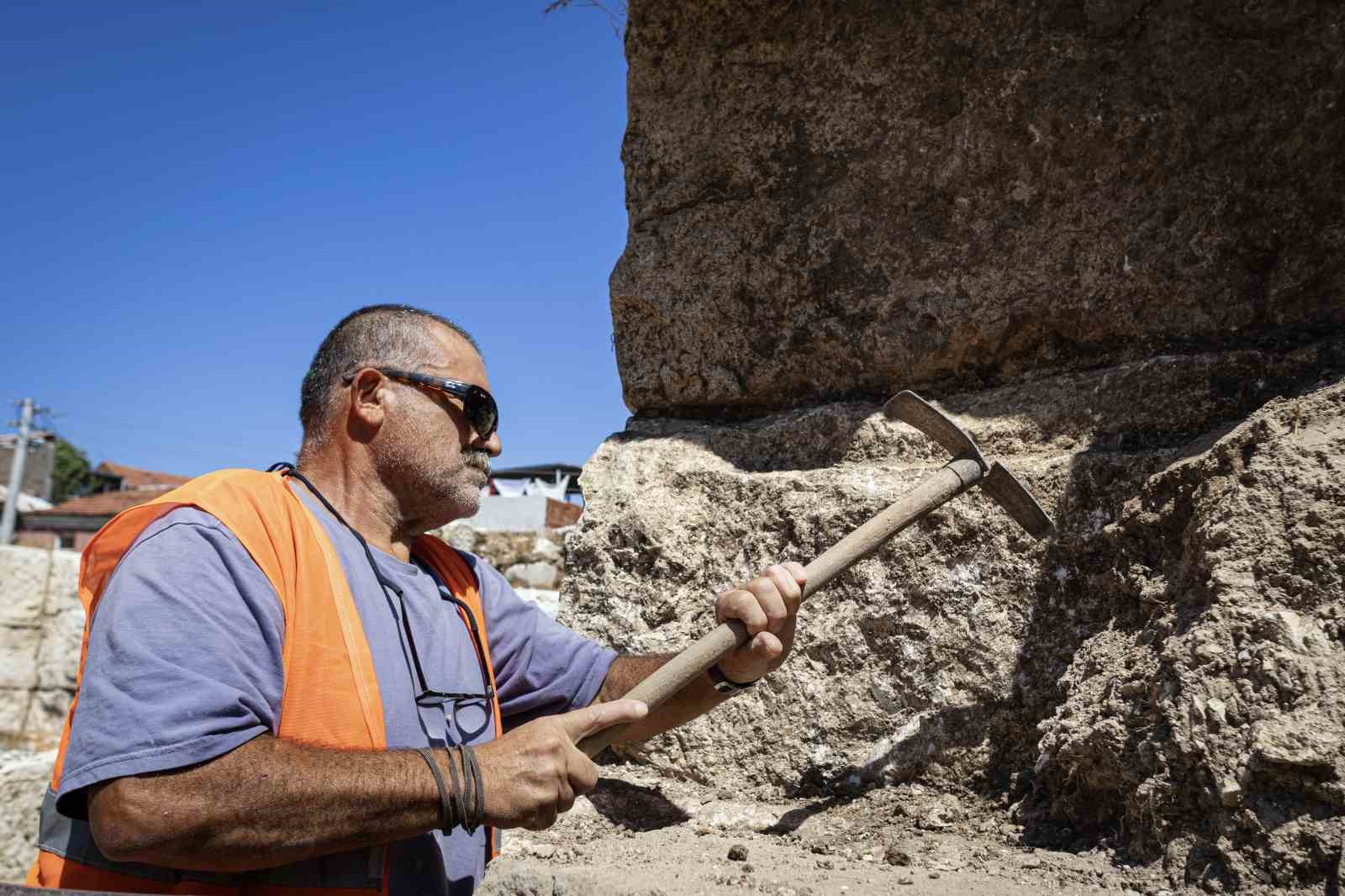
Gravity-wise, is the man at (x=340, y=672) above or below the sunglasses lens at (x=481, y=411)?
below

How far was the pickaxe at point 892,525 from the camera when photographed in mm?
1791

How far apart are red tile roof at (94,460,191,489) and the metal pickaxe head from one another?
34.1 metres

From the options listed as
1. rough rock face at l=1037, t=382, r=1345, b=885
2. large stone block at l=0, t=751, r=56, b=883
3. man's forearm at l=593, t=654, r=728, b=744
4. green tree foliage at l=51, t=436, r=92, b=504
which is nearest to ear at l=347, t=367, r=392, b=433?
man's forearm at l=593, t=654, r=728, b=744

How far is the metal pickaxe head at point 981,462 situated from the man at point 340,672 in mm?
453

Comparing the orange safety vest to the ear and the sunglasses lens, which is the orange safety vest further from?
the sunglasses lens

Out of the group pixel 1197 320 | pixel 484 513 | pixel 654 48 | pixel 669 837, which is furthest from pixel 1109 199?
pixel 484 513

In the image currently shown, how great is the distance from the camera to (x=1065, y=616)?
6.19 feet

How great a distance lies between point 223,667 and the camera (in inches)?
54.4

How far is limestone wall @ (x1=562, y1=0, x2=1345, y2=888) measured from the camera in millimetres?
1537

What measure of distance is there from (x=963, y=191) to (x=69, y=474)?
43779 millimetres

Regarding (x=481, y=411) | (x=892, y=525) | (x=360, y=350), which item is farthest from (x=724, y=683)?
(x=360, y=350)

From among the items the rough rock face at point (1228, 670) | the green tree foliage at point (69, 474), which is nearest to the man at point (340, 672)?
the rough rock face at point (1228, 670)

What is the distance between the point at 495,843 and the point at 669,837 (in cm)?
35

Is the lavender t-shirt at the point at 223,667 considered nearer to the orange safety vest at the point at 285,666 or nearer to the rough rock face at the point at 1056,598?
the orange safety vest at the point at 285,666
